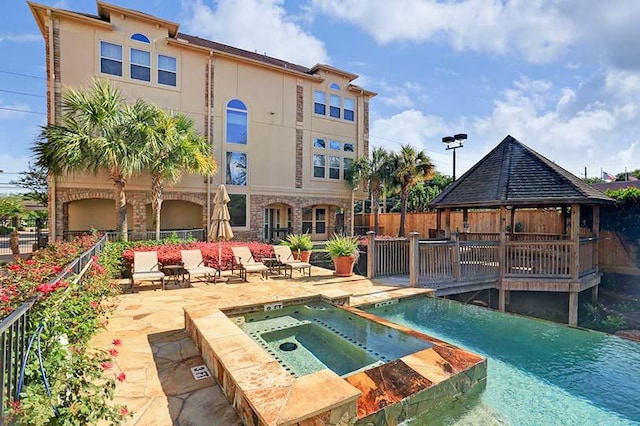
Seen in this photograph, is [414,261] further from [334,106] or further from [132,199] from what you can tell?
[334,106]

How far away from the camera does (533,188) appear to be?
33.7 ft

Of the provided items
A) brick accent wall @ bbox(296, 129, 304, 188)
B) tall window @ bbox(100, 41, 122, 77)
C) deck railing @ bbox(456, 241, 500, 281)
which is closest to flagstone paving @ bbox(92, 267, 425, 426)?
deck railing @ bbox(456, 241, 500, 281)

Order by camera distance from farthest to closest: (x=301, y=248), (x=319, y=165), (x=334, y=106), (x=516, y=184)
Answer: (x=334, y=106), (x=319, y=165), (x=301, y=248), (x=516, y=184)

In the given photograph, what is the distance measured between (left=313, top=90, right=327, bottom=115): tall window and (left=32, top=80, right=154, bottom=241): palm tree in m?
10.2

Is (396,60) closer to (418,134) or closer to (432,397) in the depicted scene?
(432,397)

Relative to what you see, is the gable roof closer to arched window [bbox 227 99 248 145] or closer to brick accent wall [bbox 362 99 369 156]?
brick accent wall [bbox 362 99 369 156]

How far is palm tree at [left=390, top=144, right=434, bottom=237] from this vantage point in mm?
18875

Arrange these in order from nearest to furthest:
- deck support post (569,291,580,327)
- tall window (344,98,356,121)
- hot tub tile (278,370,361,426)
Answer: hot tub tile (278,370,361,426) → deck support post (569,291,580,327) → tall window (344,98,356,121)

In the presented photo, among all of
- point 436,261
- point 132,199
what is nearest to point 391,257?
point 436,261

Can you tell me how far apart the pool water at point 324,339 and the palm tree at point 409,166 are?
44.9 ft

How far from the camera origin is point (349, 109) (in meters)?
21.1

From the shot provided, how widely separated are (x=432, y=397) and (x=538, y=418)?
114 centimetres

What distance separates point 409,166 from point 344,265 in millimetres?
10500

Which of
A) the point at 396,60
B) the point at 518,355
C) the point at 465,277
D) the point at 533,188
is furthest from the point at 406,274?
the point at 396,60
